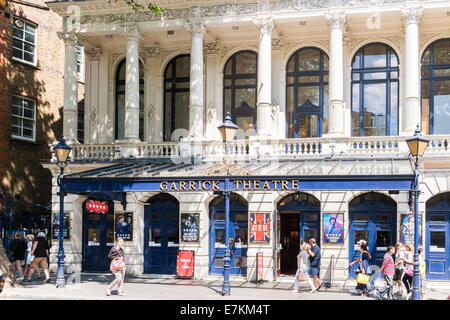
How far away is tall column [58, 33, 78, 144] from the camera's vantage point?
27266 mm

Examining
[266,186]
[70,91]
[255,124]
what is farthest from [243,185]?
Answer: [70,91]

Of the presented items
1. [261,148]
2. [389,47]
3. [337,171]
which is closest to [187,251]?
[261,148]

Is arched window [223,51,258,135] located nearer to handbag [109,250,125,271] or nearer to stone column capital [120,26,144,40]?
stone column capital [120,26,144,40]

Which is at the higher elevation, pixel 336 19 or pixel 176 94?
pixel 336 19

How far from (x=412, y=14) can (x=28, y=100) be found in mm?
18696

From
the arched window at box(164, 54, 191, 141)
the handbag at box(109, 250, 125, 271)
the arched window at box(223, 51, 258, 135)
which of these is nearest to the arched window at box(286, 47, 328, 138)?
the arched window at box(223, 51, 258, 135)

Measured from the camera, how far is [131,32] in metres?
26.5

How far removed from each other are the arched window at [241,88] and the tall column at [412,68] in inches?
267

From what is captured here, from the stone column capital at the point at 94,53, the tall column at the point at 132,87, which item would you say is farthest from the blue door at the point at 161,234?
the stone column capital at the point at 94,53

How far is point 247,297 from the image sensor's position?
1889cm

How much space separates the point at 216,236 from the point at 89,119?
8743 millimetres

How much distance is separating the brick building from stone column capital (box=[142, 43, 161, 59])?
509cm

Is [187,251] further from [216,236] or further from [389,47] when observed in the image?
[389,47]

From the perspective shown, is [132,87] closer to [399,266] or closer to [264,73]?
[264,73]
